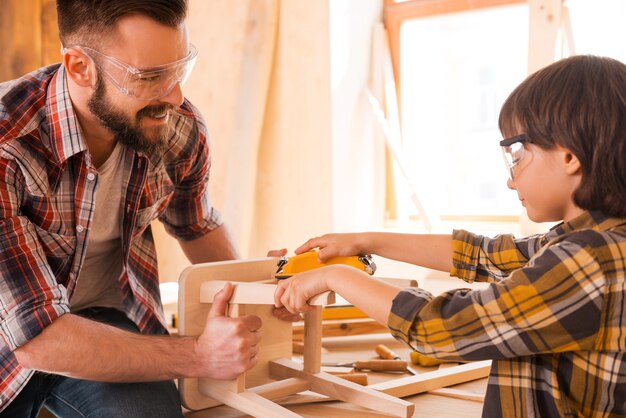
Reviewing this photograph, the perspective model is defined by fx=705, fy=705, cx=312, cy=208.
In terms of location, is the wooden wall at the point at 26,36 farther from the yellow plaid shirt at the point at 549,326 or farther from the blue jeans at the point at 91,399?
the yellow plaid shirt at the point at 549,326

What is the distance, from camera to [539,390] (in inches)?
41.0

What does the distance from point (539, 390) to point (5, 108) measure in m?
1.05

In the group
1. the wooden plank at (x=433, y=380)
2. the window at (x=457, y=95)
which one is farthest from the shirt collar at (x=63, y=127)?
the window at (x=457, y=95)

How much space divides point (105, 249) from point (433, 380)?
0.82 metres

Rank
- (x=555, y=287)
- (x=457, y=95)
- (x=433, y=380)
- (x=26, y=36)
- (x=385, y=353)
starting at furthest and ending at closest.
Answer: (x=457, y=95) → (x=26, y=36) → (x=385, y=353) → (x=433, y=380) → (x=555, y=287)

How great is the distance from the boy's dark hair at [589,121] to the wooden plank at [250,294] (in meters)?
0.42

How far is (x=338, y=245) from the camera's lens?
139 centimetres

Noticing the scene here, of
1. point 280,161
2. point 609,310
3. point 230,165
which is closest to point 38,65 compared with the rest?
point 230,165

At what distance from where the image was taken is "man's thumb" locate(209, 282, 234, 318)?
1362 mm

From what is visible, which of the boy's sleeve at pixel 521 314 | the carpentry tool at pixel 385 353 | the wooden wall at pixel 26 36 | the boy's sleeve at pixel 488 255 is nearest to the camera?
the boy's sleeve at pixel 521 314

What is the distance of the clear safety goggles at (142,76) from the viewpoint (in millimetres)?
1375

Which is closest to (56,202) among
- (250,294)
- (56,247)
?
(56,247)

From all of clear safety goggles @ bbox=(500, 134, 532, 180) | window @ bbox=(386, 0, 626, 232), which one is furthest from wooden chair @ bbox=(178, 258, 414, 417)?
window @ bbox=(386, 0, 626, 232)

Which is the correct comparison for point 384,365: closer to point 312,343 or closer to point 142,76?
point 312,343
